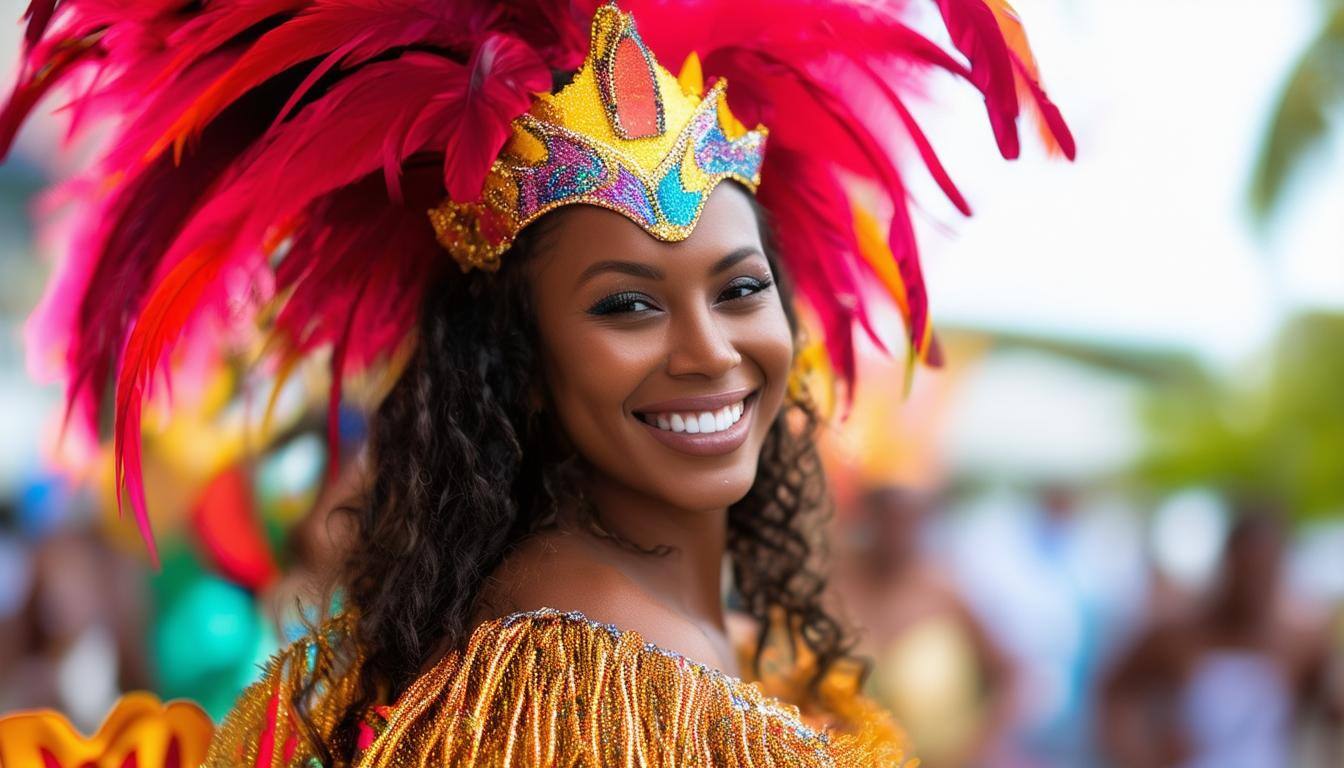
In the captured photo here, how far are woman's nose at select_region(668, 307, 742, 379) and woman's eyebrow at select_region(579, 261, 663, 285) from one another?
0.24 ft

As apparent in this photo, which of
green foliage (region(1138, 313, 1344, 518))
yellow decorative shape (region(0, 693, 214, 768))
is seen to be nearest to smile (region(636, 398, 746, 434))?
yellow decorative shape (region(0, 693, 214, 768))

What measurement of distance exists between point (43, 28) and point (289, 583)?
92.9 inches

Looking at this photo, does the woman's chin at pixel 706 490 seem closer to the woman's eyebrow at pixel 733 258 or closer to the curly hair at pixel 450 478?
the curly hair at pixel 450 478

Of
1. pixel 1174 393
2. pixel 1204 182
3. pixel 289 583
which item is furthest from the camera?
pixel 1174 393

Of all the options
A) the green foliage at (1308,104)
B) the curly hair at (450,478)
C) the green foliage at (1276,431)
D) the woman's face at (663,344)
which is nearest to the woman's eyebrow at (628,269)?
the woman's face at (663,344)

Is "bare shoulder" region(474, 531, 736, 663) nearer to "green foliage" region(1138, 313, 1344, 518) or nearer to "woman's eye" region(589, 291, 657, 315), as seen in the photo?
"woman's eye" region(589, 291, 657, 315)

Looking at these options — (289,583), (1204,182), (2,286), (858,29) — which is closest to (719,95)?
(858,29)

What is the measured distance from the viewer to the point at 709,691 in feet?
6.07

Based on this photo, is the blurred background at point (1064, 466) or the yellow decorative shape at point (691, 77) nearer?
the yellow decorative shape at point (691, 77)

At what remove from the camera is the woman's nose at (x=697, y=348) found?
1.99 metres

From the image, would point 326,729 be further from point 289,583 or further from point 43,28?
point 289,583

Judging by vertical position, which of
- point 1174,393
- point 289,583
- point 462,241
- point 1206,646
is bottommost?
point 1174,393

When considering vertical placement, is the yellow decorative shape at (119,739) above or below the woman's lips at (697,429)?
below

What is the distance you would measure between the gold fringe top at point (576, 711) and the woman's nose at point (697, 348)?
382mm
